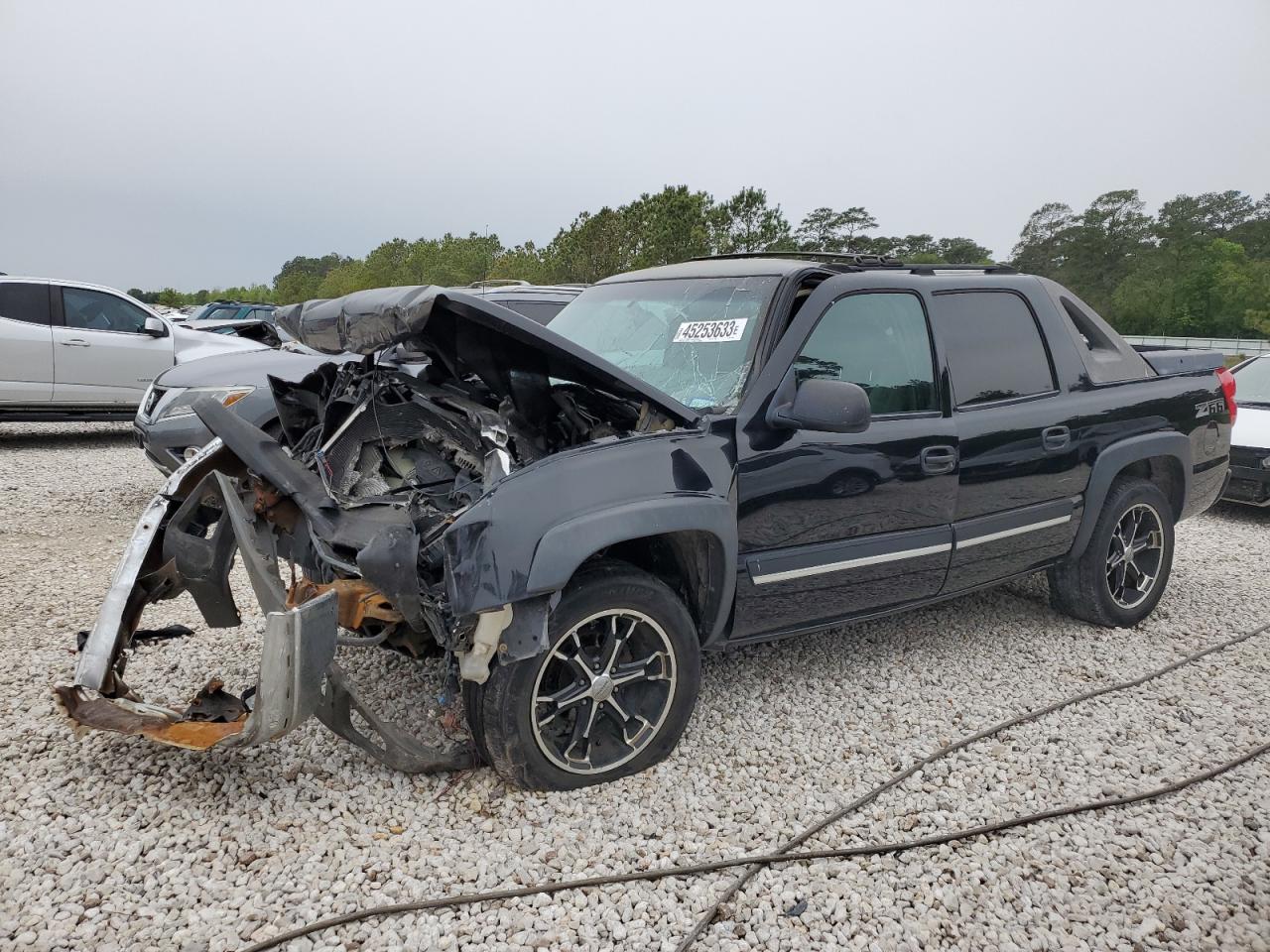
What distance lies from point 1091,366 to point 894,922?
120 inches

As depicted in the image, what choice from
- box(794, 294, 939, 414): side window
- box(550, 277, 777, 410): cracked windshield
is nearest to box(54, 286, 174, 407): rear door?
box(550, 277, 777, 410): cracked windshield

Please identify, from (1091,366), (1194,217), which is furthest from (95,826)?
(1194,217)

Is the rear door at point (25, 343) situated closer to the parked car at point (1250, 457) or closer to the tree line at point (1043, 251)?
the parked car at point (1250, 457)

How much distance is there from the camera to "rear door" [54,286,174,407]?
9305 millimetres

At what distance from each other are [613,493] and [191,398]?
4.63m

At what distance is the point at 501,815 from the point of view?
9.20 feet

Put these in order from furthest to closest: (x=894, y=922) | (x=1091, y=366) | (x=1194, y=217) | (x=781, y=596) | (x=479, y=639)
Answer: (x=1194, y=217)
(x=1091, y=366)
(x=781, y=596)
(x=479, y=639)
(x=894, y=922)

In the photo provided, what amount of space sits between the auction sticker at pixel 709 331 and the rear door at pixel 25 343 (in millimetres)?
8662

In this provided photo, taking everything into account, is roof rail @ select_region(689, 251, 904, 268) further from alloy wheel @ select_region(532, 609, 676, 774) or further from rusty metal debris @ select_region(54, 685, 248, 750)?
rusty metal debris @ select_region(54, 685, 248, 750)

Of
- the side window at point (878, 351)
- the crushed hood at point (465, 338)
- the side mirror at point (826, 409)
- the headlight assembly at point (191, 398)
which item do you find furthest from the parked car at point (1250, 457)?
the headlight assembly at point (191, 398)

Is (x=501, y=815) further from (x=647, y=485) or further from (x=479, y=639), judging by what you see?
(x=647, y=485)

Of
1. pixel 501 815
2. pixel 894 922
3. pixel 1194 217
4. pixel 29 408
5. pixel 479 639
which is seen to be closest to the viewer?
pixel 894 922

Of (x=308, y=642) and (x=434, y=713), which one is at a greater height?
(x=308, y=642)

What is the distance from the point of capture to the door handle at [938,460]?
11.6ft
